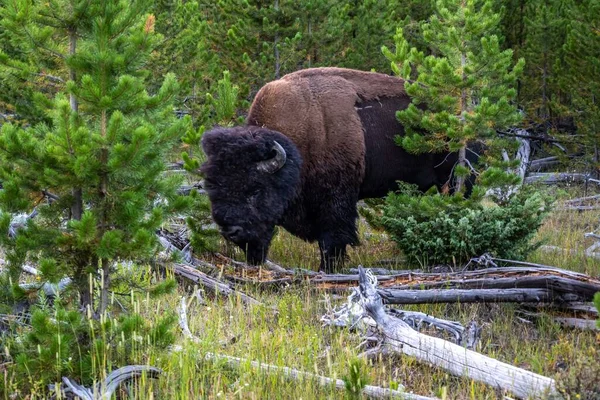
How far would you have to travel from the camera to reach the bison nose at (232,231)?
22.0ft

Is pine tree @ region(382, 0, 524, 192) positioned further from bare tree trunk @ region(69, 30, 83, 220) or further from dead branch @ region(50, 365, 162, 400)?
dead branch @ region(50, 365, 162, 400)

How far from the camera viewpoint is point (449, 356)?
4.19 m

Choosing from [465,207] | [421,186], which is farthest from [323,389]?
[421,186]

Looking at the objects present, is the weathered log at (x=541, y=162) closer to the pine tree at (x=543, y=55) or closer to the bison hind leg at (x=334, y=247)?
the pine tree at (x=543, y=55)

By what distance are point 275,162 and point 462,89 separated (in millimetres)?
2114

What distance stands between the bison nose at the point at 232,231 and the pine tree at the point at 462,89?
2.05m

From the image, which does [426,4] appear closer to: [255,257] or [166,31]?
[166,31]

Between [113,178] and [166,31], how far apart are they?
36.9 feet

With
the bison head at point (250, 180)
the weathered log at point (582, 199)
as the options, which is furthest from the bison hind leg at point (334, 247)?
the weathered log at point (582, 199)

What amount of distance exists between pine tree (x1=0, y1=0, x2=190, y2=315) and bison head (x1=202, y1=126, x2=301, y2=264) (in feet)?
7.66

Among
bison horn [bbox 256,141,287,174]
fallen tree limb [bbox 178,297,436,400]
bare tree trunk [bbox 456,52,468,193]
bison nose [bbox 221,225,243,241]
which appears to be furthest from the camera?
bare tree trunk [bbox 456,52,468,193]

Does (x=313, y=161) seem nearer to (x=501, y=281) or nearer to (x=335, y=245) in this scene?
(x=335, y=245)

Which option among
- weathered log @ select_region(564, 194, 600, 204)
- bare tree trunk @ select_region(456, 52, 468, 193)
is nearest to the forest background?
bare tree trunk @ select_region(456, 52, 468, 193)

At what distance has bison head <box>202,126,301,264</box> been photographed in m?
6.78
